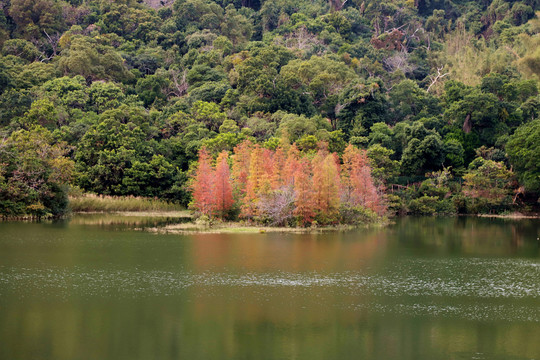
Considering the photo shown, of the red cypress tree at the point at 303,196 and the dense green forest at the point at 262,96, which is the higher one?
the dense green forest at the point at 262,96

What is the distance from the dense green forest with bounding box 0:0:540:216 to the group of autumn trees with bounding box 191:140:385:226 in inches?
245

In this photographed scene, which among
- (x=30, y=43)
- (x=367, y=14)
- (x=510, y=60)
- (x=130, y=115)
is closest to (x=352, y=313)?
(x=130, y=115)

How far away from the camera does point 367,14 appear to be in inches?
4820

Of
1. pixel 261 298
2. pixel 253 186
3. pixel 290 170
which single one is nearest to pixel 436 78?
pixel 290 170

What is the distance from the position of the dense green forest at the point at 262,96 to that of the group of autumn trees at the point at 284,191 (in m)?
6.22

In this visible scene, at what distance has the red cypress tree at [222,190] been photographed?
52.2 m

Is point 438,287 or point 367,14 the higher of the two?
point 367,14

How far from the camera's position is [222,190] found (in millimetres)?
52500

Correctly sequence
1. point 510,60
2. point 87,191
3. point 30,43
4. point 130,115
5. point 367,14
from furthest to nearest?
1. point 367,14
2. point 510,60
3. point 30,43
4. point 130,115
5. point 87,191

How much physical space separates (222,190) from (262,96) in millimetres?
31302

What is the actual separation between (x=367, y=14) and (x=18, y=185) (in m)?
85.4

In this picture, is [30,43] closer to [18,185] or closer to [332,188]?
[18,185]

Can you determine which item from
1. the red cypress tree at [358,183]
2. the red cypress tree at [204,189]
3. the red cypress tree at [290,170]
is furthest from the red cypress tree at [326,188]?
the red cypress tree at [204,189]

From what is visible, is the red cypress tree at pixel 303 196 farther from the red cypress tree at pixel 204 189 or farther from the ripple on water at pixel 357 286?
the ripple on water at pixel 357 286
